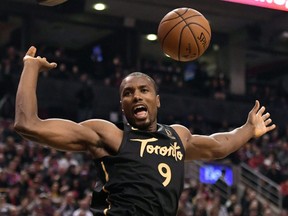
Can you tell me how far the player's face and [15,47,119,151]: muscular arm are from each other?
191 mm

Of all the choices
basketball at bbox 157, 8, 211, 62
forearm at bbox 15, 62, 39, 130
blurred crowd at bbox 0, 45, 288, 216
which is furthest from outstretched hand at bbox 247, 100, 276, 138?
blurred crowd at bbox 0, 45, 288, 216

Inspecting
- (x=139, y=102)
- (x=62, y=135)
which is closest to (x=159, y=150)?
(x=139, y=102)

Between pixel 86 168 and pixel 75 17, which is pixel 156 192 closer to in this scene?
pixel 86 168

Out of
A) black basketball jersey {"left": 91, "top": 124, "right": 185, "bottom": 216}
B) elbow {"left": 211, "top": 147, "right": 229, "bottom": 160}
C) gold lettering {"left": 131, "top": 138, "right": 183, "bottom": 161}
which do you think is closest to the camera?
black basketball jersey {"left": 91, "top": 124, "right": 185, "bottom": 216}

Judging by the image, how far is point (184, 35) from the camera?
17.8ft

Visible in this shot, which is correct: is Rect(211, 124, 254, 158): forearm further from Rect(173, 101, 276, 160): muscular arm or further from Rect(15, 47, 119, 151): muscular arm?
Rect(15, 47, 119, 151): muscular arm

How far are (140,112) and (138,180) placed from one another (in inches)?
18.6

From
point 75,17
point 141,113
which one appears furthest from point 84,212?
point 75,17

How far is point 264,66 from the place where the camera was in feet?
91.4

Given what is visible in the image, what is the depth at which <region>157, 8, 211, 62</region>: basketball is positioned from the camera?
214 inches

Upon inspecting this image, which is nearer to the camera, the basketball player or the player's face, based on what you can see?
the basketball player

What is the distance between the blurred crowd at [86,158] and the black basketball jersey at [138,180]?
251 inches

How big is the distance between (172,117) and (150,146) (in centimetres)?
1608

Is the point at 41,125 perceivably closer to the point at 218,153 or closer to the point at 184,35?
the point at 218,153
